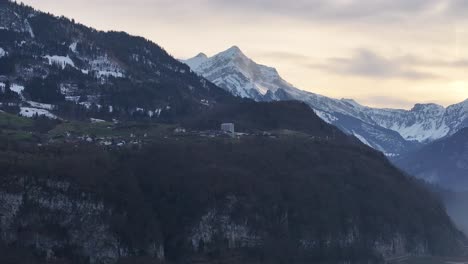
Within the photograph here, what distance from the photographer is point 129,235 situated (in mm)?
198625

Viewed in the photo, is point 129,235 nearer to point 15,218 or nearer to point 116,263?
point 116,263

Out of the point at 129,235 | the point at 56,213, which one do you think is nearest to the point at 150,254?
the point at 129,235

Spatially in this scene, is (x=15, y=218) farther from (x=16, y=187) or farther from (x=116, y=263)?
(x=116, y=263)

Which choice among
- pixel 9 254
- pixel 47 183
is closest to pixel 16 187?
pixel 47 183

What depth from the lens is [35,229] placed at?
188 metres

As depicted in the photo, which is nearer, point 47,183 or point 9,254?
point 9,254

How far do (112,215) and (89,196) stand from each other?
6154 millimetres

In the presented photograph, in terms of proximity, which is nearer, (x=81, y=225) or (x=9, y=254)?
(x=9, y=254)

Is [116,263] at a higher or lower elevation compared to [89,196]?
lower

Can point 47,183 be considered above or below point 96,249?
above

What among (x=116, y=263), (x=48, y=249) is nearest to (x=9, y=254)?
(x=48, y=249)

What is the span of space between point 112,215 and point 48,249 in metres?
18.1

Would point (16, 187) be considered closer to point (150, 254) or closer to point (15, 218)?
point (15, 218)

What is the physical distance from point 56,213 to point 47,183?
24.3 ft
